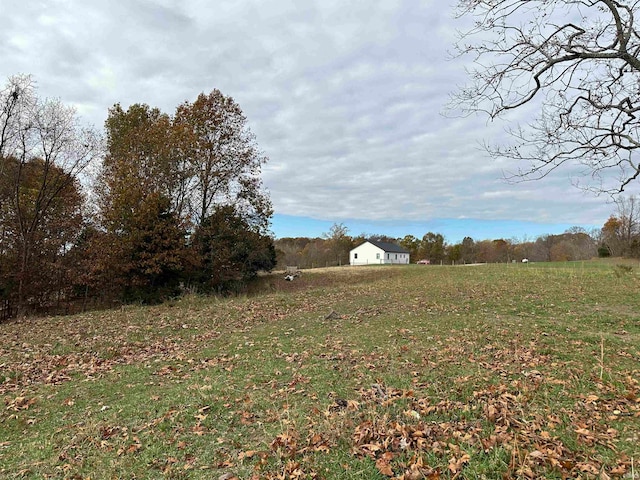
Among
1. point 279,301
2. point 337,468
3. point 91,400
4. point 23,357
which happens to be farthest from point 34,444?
point 279,301

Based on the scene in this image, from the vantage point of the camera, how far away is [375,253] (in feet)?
187

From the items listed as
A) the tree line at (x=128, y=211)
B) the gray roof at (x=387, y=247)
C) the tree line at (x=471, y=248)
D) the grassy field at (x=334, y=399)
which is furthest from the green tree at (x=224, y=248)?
the gray roof at (x=387, y=247)

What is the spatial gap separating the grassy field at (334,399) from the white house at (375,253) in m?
47.2

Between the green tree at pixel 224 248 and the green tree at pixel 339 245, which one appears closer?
the green tree at pixel 224 248

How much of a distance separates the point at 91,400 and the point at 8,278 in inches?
489

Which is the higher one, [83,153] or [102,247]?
[83,153]

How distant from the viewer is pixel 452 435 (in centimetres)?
312

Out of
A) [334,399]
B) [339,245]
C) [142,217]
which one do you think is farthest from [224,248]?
Result: [339,245]

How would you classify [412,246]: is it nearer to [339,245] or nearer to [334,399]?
[339,245]

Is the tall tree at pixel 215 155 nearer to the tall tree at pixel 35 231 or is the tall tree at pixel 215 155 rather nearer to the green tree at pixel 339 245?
the tall tree at pixel 35 231

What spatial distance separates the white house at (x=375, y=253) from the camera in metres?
56.4

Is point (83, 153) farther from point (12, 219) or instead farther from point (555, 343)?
point (555, 343)

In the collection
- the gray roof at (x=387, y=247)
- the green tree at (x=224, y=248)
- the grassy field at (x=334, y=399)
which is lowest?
the grassy field at (x=334, y=399)

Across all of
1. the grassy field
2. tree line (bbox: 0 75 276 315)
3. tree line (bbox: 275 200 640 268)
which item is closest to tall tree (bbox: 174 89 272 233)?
tree line (bbox: 0 75 276 315)
